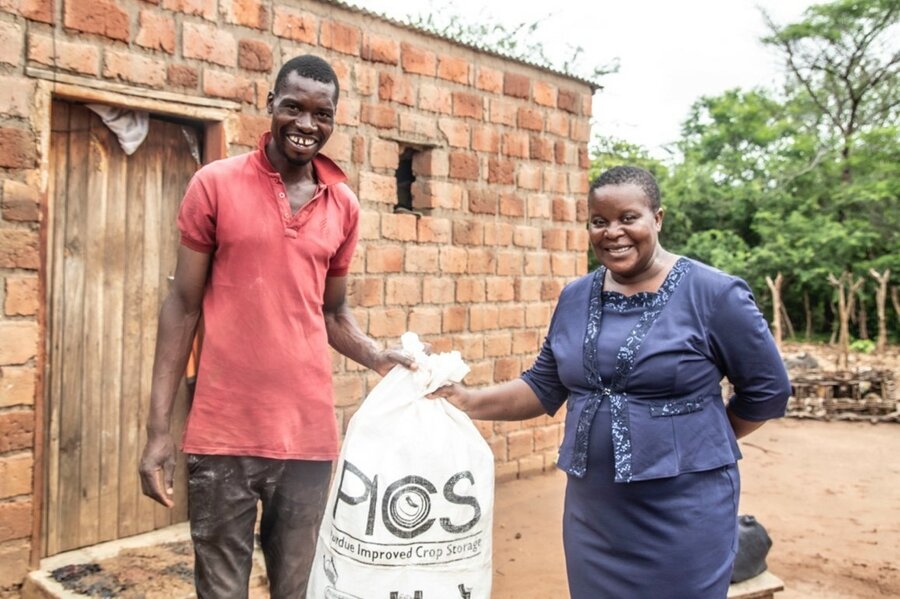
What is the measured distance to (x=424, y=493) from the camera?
199 cm

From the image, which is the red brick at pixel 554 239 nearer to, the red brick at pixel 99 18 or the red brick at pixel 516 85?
the red brick at pixel 516 85

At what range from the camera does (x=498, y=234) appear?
5445 millimetres

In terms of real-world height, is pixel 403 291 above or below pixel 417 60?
below

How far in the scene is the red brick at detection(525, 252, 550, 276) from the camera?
5.68 metres

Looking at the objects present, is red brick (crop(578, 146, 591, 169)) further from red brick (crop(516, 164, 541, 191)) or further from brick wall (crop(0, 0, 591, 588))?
red brick (crop(516, 164, 541, 191))

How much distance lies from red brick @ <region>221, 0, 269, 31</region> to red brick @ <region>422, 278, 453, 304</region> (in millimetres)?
1783

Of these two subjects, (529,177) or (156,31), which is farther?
(529,177)

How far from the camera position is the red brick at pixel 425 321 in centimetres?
491

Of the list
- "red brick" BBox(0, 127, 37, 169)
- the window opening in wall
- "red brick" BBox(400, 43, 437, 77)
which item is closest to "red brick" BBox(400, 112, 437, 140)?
the window opening in wall

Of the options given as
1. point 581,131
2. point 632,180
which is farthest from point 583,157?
point 632,180

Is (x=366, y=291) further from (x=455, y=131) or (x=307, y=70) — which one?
(x=307, y=70)

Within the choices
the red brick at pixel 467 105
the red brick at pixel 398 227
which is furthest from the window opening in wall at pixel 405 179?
the red brick at pixel 467 105

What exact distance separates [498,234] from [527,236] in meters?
0.30

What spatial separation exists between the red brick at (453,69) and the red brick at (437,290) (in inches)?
50.4
